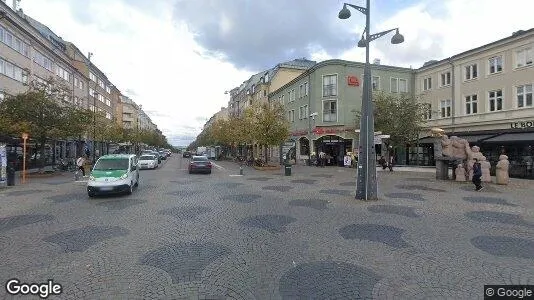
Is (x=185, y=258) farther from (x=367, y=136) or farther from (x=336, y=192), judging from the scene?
(x=336, y=192)

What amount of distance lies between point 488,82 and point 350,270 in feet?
101

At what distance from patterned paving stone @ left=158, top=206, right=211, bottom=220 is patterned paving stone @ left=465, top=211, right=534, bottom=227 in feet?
27.3

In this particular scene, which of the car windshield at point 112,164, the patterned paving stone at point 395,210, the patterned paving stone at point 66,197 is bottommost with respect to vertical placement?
the patterned paving stone at point 66,197

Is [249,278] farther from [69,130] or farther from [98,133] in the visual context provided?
[98,133]

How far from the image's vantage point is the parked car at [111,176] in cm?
1360

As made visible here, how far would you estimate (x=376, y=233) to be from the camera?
26.6ft

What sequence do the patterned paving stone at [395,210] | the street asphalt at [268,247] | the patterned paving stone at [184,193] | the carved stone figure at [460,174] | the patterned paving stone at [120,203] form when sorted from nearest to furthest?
the street asphalt at [268,247]
the patterned paving stone at [395,210]
the patterned paving stone at [120,203]
the patterned paving stone at [184,193]
the carved stone figure at [460,174]

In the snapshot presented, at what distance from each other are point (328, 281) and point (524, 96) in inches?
1147

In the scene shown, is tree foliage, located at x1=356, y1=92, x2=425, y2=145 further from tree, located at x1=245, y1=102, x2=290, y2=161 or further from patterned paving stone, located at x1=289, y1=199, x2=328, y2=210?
patterned paving stone, located at x1=289, y1=199, x2=328, y2=210

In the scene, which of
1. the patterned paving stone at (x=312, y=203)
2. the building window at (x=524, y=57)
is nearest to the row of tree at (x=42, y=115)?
the patterned paving stone at (x=312, y=203)

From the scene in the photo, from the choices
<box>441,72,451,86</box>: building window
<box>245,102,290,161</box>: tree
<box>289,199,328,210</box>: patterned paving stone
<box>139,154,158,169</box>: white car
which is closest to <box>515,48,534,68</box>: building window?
<box>441,72,451,86</box>: building window

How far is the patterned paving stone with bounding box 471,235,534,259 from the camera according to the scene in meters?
6.54

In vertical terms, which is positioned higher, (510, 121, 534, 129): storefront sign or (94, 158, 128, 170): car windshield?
(510, 121, 534, 129): storefront sign

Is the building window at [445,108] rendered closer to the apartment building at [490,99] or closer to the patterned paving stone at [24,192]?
the apartment building at [490,99]
